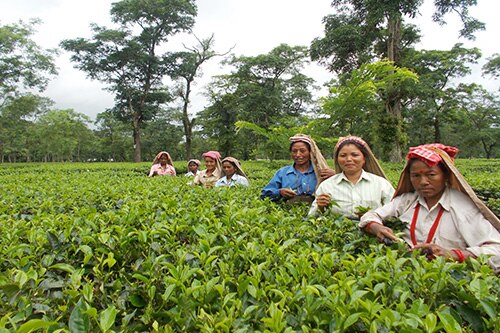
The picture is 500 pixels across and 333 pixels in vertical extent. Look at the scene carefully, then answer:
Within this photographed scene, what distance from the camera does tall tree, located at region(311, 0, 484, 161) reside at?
10742 mm

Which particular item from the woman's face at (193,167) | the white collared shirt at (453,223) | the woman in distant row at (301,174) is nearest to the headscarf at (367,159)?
the woman in distant row at (301,174)

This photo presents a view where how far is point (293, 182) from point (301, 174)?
133 mm

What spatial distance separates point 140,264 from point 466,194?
1901 millimetres

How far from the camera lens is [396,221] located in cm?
206

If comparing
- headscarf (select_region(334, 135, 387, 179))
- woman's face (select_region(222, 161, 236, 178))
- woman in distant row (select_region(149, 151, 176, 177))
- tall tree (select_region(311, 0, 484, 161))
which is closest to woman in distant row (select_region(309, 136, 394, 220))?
headscarf (select_region(334, 135, 387, 179))

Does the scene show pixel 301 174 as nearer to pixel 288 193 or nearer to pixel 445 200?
pixel 288 193

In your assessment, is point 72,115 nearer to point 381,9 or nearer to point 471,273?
point 381,9

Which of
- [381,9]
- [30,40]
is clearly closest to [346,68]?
[381,9]

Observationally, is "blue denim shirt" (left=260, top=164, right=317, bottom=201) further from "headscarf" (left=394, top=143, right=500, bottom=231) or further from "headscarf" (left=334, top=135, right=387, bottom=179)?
"headscarf" (left=394, top=143, right=500, bottom=231)

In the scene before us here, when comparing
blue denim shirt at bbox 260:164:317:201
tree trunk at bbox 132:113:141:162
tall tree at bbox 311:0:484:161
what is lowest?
blue denim shirt at bbox 260:164:317:201

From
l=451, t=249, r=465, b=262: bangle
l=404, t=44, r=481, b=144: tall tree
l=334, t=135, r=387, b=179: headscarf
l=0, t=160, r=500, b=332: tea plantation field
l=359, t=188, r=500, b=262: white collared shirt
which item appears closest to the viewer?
l=0, t=160, r=500, b=332: tea plantation field

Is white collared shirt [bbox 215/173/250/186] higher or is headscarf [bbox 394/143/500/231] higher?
headscarf [bbox 394/143/500/231]

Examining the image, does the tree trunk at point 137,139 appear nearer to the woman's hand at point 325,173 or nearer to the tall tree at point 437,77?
the tall tree at point 437,77

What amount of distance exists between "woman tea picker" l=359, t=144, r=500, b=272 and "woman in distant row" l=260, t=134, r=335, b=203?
1.20 meters
